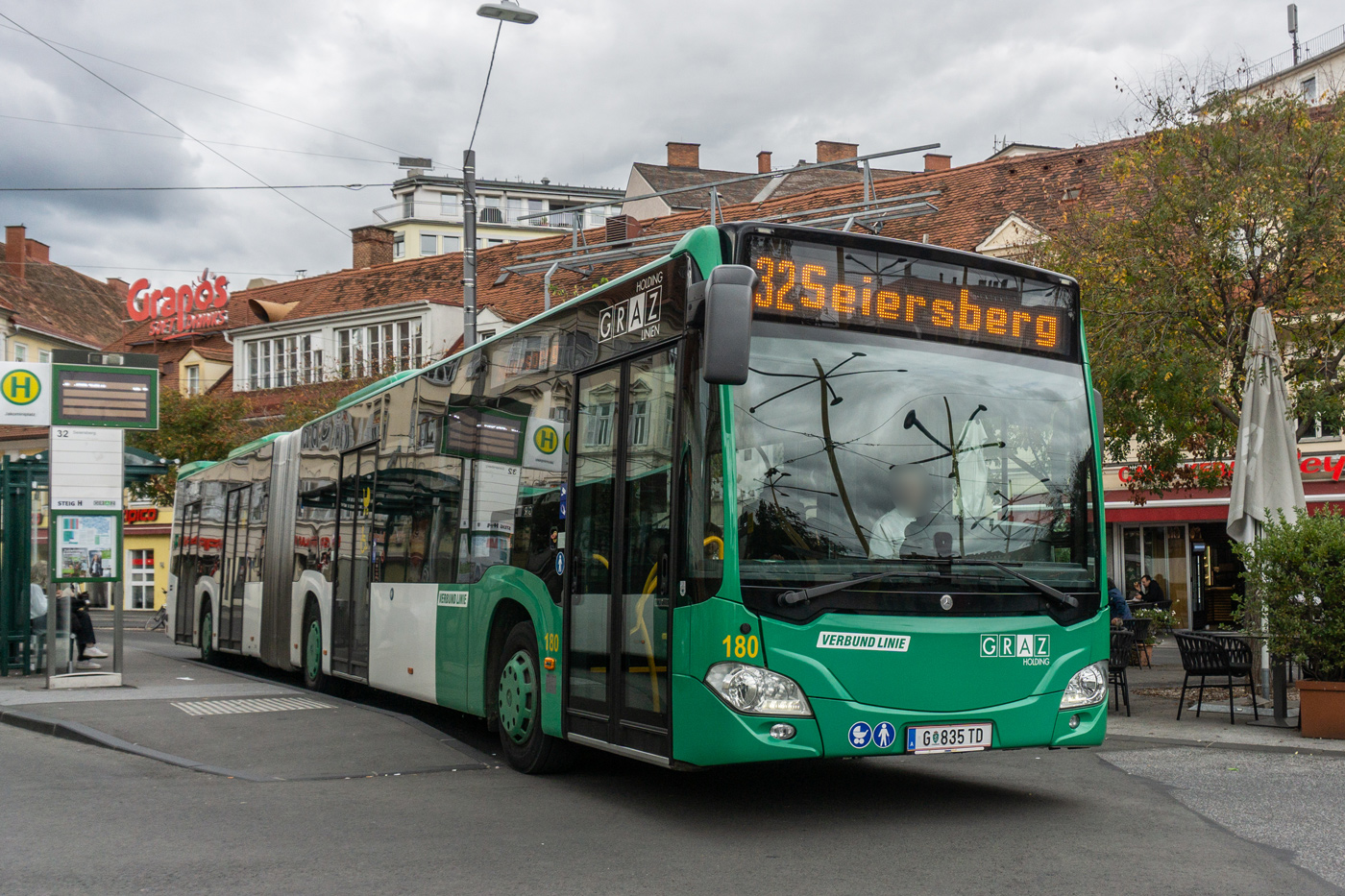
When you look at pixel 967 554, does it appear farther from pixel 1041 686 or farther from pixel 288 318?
pixel 288 318

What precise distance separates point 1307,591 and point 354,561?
8.76 metres

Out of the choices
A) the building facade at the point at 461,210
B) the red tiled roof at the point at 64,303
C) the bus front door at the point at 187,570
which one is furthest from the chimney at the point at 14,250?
the bus front door at the point at 187,570

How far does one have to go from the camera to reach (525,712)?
30.3ft

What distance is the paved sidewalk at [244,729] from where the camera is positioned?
32.7 feet

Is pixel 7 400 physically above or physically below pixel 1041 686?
above

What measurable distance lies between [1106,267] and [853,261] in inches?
387

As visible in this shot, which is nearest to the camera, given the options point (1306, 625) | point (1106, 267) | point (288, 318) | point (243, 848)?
point (243, 848)

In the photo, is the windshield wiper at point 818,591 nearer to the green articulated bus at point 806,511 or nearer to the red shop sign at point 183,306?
the green articulated bus at point 806,511

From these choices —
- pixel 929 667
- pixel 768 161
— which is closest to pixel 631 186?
pixel 768 161

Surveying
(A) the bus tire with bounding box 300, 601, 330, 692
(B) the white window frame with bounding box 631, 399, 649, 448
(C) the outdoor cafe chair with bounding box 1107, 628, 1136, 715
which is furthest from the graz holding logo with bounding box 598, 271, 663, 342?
(A) the bus tire with bounding box 300, 601, 330, 692

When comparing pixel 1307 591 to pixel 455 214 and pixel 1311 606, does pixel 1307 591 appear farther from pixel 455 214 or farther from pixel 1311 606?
pixel 455 214

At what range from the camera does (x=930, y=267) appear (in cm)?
781

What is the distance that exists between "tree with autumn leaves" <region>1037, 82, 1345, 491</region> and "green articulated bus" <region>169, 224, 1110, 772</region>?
7.90 meters

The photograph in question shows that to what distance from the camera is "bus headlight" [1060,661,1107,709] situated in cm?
774
